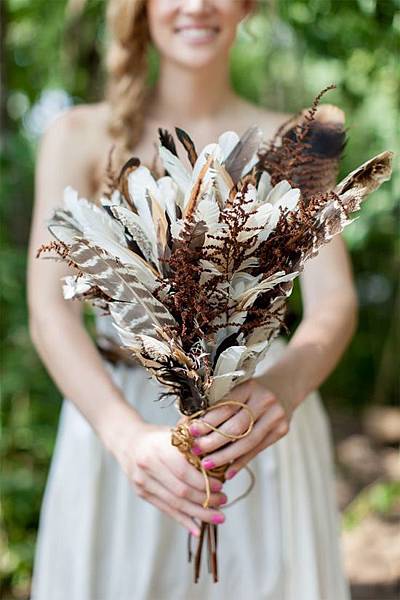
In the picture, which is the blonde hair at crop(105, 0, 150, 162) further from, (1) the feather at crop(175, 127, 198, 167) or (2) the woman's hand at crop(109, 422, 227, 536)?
(2) the woman's hand at crop(109, 422, 227, 536)

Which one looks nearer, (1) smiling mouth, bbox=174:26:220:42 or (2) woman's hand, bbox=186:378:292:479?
(2) woman's hand, bbox=186:378:292:479

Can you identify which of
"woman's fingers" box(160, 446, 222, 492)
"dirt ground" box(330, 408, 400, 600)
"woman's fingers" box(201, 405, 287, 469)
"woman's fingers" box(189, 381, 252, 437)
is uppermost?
"woman's fingers" box(189, 381, 252, 437)

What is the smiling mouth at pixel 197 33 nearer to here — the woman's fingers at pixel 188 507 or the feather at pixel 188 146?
the feather at pixel 188 146

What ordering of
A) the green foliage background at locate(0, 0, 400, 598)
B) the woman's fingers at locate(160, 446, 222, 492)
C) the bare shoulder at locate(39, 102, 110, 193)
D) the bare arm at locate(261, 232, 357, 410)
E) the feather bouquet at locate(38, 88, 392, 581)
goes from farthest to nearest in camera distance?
the green foliage background at locate(0, 0, 400, 598), the bare shoulder at locate(39, 102, 110, 193), the bare arm at locate(261, 232, 357, 410), the woman's fingers at locate(160, 446, 222, 492), the feather bouquet at locate(38, 88, 392, 581)

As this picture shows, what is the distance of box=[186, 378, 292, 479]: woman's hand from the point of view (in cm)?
110

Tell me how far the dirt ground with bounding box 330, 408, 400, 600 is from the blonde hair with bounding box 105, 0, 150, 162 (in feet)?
6.30

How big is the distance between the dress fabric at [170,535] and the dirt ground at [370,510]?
137 cm

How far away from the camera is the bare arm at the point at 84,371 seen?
1.16 m

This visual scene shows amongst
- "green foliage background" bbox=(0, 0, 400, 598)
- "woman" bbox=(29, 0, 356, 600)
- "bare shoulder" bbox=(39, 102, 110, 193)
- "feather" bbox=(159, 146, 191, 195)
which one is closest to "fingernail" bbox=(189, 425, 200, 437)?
"woman" bbox=(29, 0, 356, 600)

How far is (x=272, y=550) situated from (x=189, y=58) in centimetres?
95

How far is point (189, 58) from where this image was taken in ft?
4.89

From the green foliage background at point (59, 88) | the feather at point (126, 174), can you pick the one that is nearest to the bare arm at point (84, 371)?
the feather at point (126, 174)

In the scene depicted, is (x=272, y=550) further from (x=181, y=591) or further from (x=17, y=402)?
(x=17, y=402)

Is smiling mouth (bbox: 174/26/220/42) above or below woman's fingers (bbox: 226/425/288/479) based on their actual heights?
above
